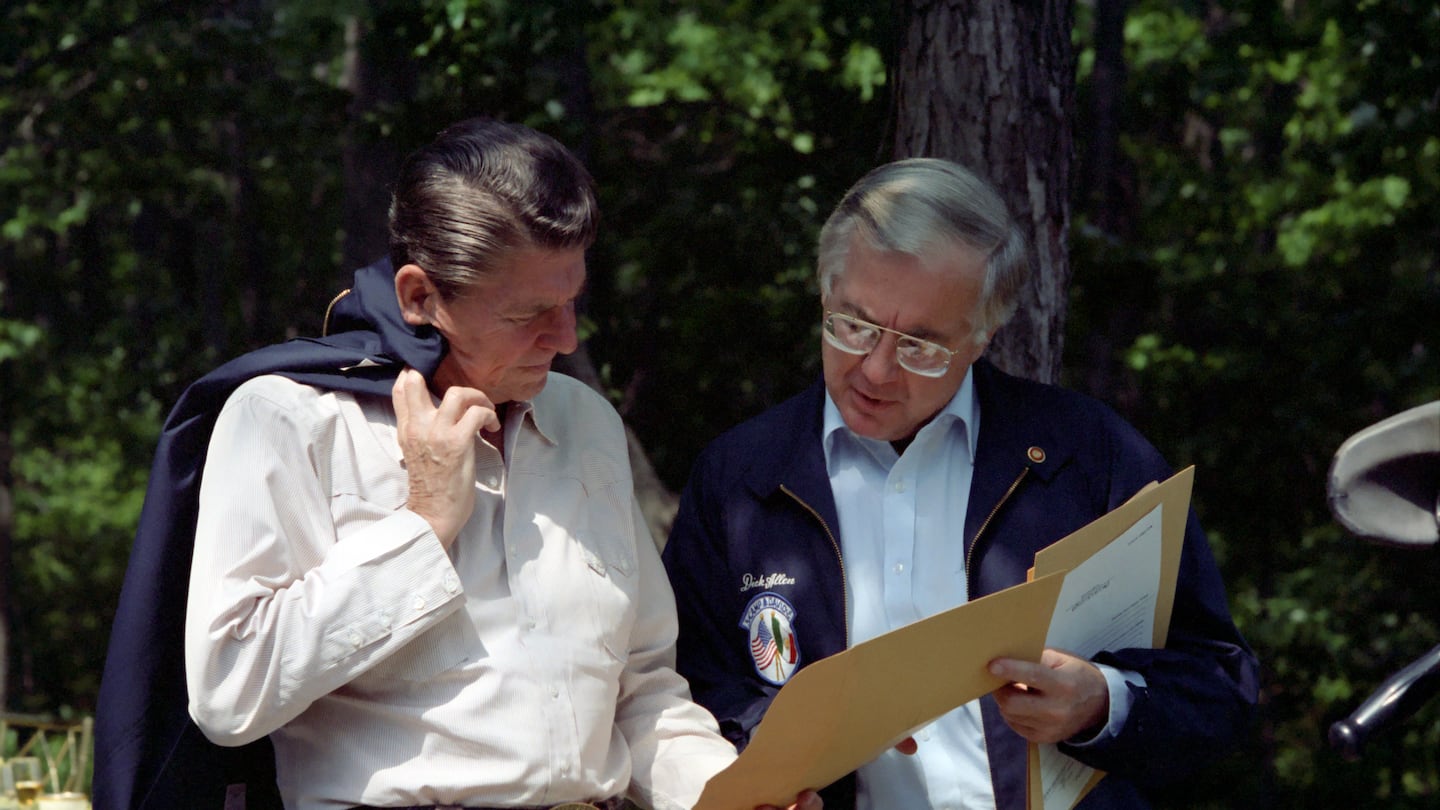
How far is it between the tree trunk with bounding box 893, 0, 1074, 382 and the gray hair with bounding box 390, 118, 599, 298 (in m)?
1.59

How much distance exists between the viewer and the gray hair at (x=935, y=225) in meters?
2.77

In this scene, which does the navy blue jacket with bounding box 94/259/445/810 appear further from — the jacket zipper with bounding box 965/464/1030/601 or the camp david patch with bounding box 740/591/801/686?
the jacket zipper with bounding box 965/464/1030/601

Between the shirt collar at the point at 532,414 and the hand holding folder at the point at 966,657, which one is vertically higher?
the shirt collar at the point at 532,414

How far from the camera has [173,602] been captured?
2473mm

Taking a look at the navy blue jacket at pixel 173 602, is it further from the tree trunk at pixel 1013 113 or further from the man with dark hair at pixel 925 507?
the tree trunk at pixel 1013 113

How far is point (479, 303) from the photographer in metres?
2.52

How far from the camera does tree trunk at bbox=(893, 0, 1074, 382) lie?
12.7 feet

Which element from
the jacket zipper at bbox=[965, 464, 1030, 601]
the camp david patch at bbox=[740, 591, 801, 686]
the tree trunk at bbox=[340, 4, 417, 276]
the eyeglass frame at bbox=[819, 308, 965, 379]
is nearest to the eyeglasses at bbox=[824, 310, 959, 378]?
the eyeglass frame at bbox=[819, 308, 965, 379]

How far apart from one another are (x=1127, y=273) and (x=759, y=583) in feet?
13.4

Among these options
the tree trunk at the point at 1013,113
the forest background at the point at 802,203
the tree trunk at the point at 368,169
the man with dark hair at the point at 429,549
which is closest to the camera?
the man with dark hair at the point at 429,549

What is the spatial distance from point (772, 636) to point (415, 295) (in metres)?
0.87

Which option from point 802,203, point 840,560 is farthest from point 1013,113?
point 802,203

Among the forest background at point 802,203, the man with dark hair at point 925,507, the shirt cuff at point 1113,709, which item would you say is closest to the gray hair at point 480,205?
the man with dark hair at point 925,507

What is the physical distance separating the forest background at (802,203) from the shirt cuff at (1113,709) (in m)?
1.61
